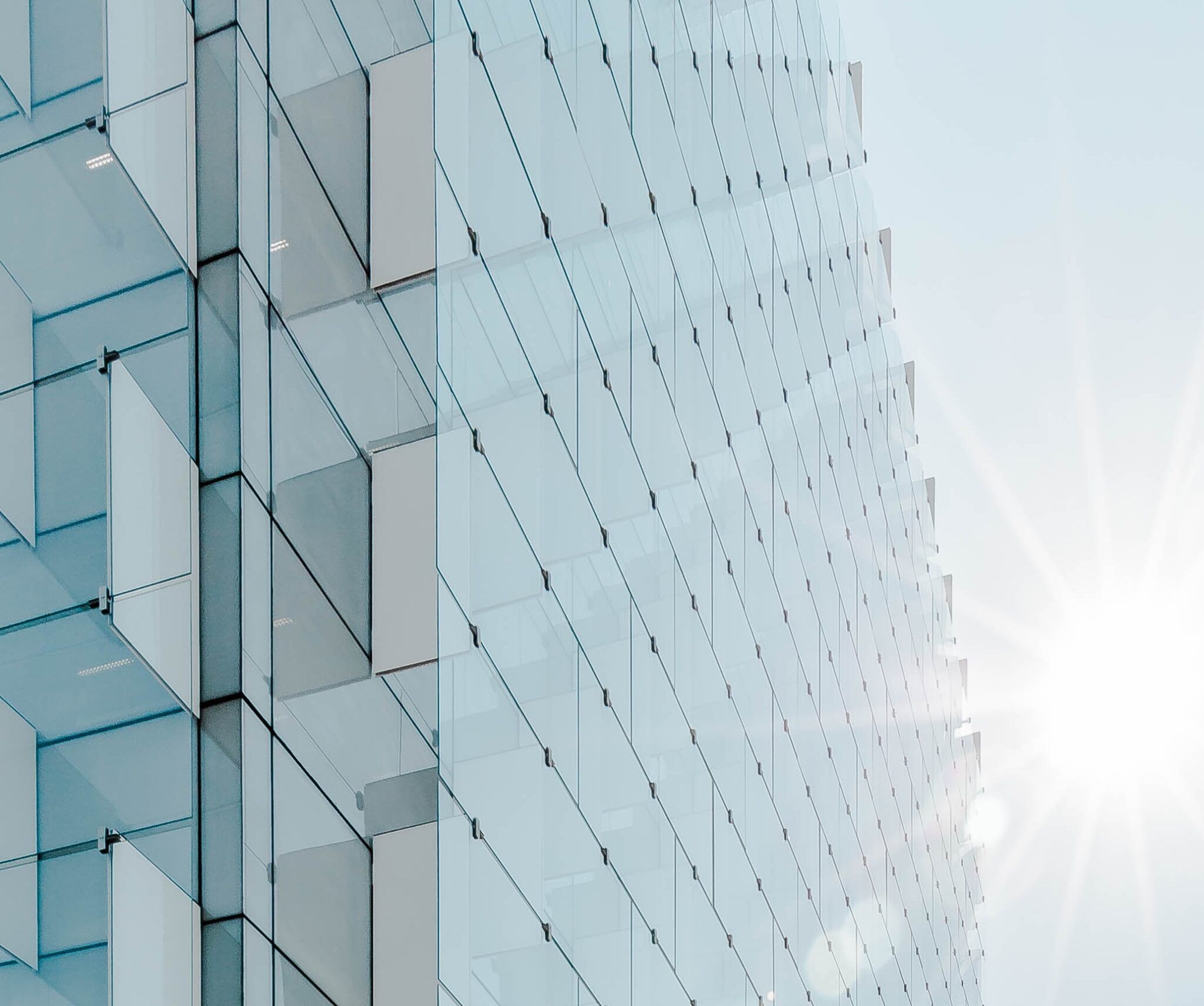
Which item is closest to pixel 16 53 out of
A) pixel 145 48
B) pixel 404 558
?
pixel 145 48

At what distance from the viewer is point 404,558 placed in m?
10.7

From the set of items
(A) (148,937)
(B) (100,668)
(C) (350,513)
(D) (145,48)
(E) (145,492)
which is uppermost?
(D) (145,48)

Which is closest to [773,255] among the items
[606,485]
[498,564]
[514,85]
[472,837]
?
[606,485]

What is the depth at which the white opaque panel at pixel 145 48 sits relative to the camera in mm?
9312

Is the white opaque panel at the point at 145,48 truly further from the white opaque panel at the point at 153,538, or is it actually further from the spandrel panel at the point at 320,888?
the spandrel panel at the point at 320,888

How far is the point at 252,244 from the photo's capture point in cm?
970

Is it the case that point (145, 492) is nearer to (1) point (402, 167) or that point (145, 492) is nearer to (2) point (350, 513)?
(2) point (350, 513)

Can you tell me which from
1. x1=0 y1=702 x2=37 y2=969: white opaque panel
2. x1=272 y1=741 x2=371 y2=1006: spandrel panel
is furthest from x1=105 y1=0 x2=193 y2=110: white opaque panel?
x1=272 y1=741 x2=371 y2=1006: spandrel panel

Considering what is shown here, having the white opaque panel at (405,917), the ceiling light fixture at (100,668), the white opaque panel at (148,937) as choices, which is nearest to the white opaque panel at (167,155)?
the ceiling light fixture at (100,668)

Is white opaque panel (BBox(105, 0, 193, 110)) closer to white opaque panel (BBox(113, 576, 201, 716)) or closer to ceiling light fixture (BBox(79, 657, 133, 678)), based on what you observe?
white opaque panel (BBox(113, 576, 201, 716))

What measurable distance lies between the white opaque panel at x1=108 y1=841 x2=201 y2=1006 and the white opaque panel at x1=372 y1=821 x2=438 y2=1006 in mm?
1639

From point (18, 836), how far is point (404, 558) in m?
3.31

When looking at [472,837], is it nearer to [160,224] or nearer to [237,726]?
[237,726]

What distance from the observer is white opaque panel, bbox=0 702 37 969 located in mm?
8148
